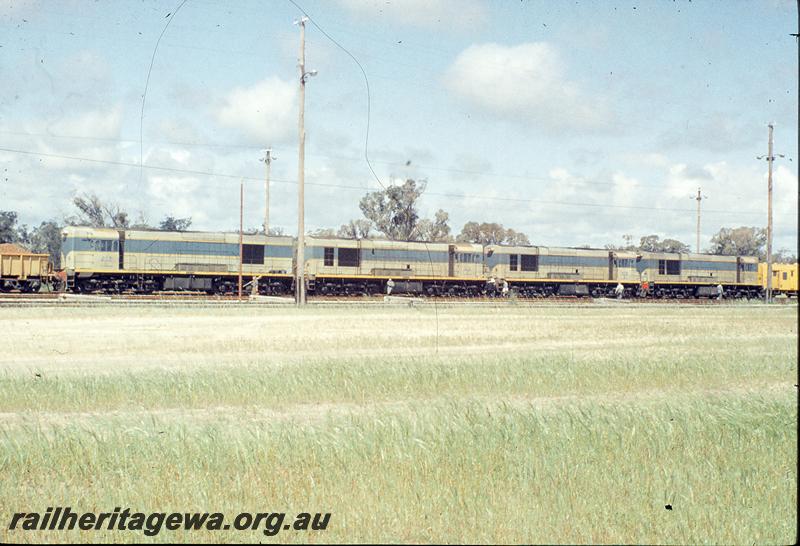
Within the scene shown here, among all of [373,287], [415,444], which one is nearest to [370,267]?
[373,287]

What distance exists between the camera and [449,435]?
8.74 m

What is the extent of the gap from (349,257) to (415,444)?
139 feet

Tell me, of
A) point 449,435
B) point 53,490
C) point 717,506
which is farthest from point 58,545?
point 717,506

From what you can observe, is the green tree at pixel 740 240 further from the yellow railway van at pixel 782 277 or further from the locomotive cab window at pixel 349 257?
the locomotive cab window at pixel 349 257

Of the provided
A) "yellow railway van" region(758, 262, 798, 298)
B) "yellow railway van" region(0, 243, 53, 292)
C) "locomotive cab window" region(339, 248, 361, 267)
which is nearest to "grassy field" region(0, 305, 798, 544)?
"yellow railway van" region(0, 243, 53, 292)

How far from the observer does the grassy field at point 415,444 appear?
6305 mm

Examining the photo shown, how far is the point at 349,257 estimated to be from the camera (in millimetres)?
50406

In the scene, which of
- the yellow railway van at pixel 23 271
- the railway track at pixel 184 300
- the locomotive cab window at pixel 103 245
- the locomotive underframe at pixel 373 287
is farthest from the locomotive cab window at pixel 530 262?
the yellow railway van at pixel 23 271

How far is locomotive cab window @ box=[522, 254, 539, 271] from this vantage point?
2215 inches

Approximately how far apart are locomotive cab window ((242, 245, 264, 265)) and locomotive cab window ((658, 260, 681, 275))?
1274 inches

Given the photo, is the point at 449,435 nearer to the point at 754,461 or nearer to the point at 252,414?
the point at 754,461

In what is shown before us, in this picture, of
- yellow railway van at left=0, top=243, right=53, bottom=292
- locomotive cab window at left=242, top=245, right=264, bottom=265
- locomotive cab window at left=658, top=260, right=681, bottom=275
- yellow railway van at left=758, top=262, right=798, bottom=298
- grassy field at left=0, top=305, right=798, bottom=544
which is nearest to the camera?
grassy field at left=0, top=305, right=798, bottom=544

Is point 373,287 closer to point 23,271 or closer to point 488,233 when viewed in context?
point 23,271

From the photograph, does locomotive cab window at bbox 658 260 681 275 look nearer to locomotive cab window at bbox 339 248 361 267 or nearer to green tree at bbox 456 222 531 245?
locomotive cab window at bbox 339 248 361 267
